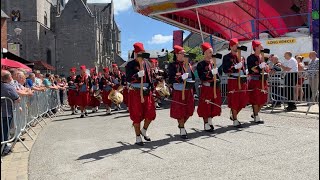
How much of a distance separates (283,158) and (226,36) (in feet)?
92.3

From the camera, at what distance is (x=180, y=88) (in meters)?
7.93

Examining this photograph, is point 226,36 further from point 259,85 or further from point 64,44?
point 64,44

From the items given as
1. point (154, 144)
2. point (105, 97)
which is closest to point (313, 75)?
point (154, 144)

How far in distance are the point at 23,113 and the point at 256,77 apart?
17.5ft

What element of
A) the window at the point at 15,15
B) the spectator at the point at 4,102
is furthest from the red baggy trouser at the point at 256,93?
the window at the point at 15,15

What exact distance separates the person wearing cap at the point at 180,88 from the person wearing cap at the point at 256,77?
6.18ft

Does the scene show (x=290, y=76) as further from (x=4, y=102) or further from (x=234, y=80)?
(x=4, y=102)

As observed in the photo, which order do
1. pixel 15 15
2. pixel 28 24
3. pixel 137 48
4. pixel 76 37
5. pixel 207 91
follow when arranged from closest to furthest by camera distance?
pixel 137 48 → pixel 207 91 → pixel 15 15 → pixel 28 24 → pixel 76 37

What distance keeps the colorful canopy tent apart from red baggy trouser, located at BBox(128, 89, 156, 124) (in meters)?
17.2

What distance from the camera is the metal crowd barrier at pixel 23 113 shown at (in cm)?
664

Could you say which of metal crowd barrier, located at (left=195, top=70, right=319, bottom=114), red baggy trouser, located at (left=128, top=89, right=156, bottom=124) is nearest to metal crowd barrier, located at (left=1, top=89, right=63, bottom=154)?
red baggy trouser, located at (left=128, top=89, right=156, bottom=124)

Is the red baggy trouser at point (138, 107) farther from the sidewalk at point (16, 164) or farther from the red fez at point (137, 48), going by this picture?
the sidewalk at point (16, 164)

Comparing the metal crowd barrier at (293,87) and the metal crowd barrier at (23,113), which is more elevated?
the metal crowd barrier at (293,87)

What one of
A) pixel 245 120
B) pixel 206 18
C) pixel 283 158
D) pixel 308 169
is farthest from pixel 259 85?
pixel 206 18
